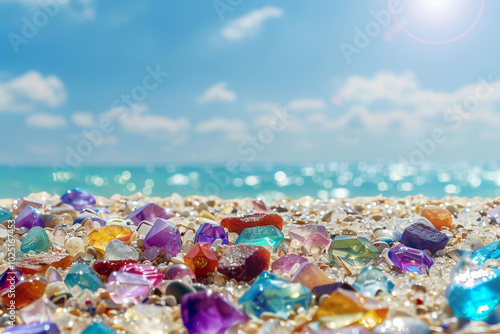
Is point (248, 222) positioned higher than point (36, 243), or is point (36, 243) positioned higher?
point (248, 222)

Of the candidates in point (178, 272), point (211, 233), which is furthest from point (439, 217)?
point (178, 272)

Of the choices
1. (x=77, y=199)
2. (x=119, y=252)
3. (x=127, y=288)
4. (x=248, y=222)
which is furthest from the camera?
(x=77, y=199)

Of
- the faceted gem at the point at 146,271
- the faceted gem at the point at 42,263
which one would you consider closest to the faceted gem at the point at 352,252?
the faceted gem at the point at 146,271

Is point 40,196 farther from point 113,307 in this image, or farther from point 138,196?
point 113,307

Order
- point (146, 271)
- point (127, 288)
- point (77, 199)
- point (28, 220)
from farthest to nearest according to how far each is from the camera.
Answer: point (77, 199) < point (28, 220) < point (146, 271) < point (127, 288)

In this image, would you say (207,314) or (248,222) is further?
(248,222)

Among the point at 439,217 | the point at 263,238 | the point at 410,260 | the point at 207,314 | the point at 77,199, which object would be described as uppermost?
the point at 77,199

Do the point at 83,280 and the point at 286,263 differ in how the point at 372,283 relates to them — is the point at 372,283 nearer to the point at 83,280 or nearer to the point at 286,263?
the point at 286,263
